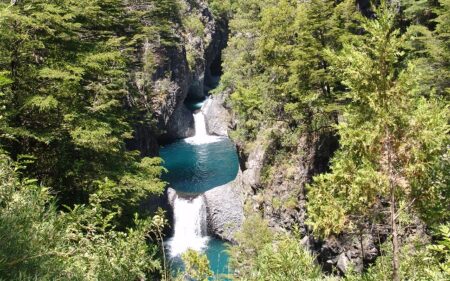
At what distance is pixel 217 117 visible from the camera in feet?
179

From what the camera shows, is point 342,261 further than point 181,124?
No

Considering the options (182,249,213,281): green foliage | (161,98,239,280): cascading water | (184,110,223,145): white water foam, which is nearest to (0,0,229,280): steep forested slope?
(182,249,213,281): green foliage

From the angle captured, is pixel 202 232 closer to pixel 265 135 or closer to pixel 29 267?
pixel 265 135

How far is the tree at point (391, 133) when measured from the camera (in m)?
7.45

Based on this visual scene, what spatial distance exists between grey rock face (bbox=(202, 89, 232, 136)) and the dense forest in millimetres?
20282

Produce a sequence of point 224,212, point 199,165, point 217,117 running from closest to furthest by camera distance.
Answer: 1. point 224,212
2. point 199,165
3. point 217,117

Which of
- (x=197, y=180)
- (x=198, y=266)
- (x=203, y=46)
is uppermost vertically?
(x=203, y=46)

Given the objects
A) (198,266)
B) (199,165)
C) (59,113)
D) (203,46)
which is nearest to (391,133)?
(198,266)

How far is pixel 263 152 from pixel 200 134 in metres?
28.9

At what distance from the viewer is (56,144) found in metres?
13.8

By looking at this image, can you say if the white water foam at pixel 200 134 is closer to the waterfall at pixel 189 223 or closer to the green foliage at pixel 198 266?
the waterfall at pixel 189 223

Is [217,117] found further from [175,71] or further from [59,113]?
[59,113]

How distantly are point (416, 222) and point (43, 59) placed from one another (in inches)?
668

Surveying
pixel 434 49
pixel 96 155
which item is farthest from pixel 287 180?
pixel 96 155
